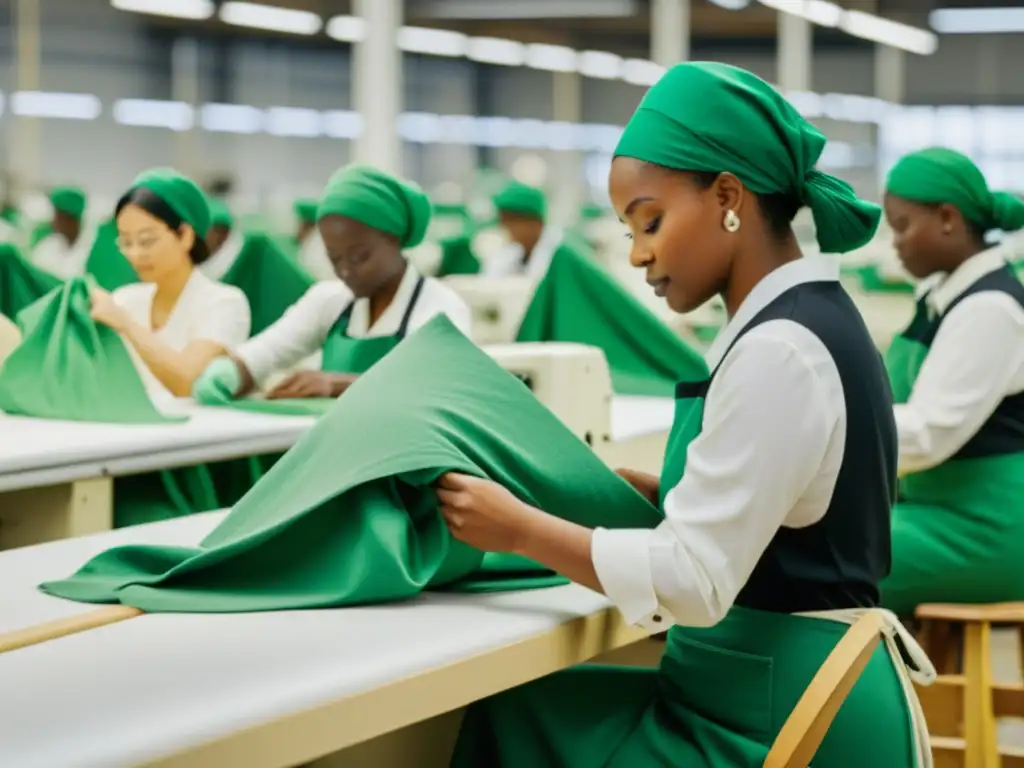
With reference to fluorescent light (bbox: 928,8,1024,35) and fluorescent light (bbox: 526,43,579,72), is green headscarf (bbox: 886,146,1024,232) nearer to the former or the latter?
fluorescent light (bbox: 526,43,579,72)

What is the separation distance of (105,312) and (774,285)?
77.1 inches

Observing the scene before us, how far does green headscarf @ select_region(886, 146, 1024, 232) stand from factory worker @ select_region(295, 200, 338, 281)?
4855 mm

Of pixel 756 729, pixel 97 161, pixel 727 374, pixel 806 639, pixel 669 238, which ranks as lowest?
pixel 756 729

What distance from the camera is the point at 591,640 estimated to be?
176 centimetres

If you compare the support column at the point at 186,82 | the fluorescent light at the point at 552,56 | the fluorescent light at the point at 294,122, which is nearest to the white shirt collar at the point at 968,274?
the fluorescent light at the point at 552,56

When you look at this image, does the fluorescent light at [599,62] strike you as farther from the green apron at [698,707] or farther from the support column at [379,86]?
the green apron at [698,707]

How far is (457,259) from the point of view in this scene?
705 cm

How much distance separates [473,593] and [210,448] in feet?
4.10

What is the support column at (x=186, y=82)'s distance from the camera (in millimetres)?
14312

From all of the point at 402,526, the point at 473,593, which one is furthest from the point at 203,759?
the point at 473,593

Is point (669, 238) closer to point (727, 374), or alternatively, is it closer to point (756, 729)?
point (727, 374)

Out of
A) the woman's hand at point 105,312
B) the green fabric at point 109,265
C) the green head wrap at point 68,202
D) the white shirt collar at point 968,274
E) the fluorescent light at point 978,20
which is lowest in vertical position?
the woman's hand at point 105,312

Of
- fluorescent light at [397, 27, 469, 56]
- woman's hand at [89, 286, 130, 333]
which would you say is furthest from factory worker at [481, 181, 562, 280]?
woman's hand at [89, 286, 130, 333]

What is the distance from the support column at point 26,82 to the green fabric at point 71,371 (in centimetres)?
932
